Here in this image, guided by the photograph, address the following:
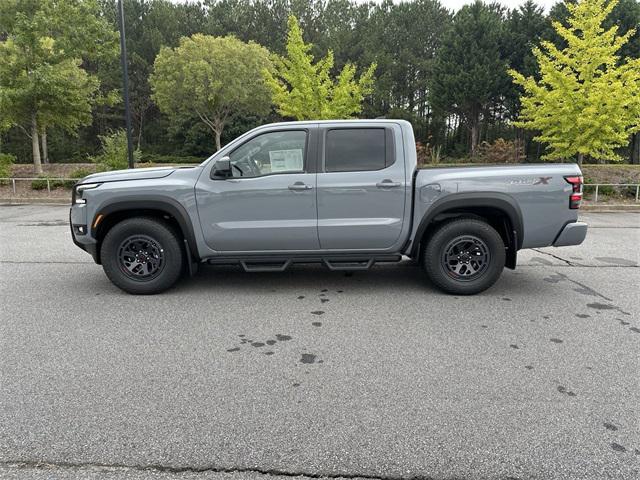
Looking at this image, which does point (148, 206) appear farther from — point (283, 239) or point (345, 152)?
point (345, 152)

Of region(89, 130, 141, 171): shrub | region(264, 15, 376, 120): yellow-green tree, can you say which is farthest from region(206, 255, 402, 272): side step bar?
region(264, 15, 376, 120): yellow-green tree

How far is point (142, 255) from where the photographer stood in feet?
17.3

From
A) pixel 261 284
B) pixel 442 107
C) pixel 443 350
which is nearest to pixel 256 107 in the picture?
pixel 442 107

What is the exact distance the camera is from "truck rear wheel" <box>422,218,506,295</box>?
5.11 metres

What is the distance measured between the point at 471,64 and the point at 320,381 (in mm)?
33850

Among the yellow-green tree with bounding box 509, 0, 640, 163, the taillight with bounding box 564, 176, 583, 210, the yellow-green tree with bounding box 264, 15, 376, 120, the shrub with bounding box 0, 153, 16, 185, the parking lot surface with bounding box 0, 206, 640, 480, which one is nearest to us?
the parking lot surface with bounding box 0, 206, 640, 480

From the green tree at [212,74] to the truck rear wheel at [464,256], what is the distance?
80.0 ft

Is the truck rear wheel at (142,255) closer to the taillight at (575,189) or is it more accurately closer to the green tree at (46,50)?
the taillight at (575,189)

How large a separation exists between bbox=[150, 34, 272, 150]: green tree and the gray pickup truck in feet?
77.8

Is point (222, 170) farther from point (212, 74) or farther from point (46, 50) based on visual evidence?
point (212, 74)

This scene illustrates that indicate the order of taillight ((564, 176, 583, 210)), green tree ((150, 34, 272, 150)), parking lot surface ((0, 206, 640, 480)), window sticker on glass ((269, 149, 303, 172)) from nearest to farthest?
1. parking lot surface ((0, 206, 640, 480))
2. taillight ((564, 176, 583, 210))
3. window sticker on glass ((269, 149, 303, 172))
4. green tree ((150, 34, 272, 150))

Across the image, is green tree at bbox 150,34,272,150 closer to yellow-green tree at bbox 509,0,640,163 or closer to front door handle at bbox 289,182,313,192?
yellow-green tree at bbox 509,0,640,163

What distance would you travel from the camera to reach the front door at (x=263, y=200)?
5.07 m

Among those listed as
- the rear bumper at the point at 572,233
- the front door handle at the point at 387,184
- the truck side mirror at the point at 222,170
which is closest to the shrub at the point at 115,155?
the truck side mirror at the point at 222,170
